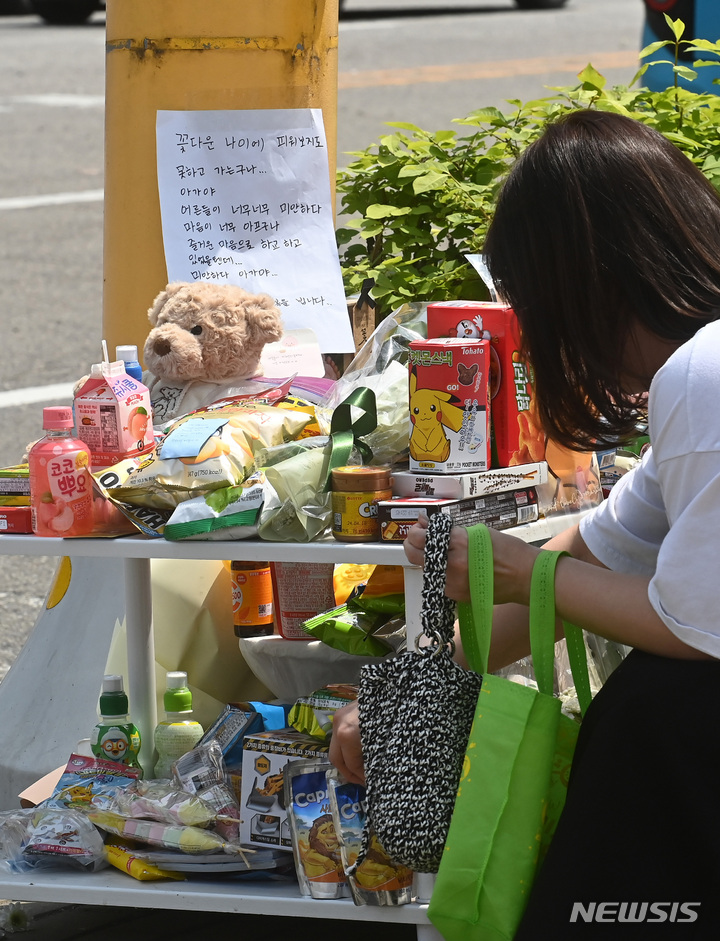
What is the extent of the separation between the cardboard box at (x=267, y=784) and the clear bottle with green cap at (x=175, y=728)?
0.24 meters

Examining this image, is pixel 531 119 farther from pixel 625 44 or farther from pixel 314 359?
pixel 625 44

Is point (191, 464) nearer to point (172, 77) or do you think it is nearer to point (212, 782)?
point (212, 782)

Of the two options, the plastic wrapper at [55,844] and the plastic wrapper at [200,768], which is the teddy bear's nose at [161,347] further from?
the plastic wrapper at [55,844]

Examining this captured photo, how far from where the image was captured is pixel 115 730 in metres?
2.57

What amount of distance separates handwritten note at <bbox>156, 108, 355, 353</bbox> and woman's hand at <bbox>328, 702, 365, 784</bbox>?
1.00 m

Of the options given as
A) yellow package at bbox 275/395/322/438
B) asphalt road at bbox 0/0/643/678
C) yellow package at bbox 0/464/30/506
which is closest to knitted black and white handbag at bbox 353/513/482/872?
yellow package at bbox 275/395/322/438

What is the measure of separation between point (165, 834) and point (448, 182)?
5.27 ft

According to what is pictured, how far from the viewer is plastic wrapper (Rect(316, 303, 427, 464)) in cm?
230

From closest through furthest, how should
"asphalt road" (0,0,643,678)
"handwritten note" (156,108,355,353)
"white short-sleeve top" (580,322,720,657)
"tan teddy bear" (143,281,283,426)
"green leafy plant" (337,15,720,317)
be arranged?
"white short-sleeve top" (580,322,720,657) < "tan teddy bear" (143,281,283,426) < "handwritten note" (156,108,355,353) < "green leafy plant" (337,15,720,317) < "asphalt road" (0,0,643,678)

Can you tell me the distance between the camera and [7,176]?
411 inches

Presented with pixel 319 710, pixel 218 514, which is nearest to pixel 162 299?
pixel 218 514

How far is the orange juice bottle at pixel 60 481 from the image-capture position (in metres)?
2.20

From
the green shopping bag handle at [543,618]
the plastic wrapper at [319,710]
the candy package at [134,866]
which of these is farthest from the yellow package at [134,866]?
the green shopping bag handle at [543,618]

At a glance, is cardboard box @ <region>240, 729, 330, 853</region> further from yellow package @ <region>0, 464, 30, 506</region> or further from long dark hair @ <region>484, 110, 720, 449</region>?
long dark hair @ <region>484, 110, 720, 449</region>
